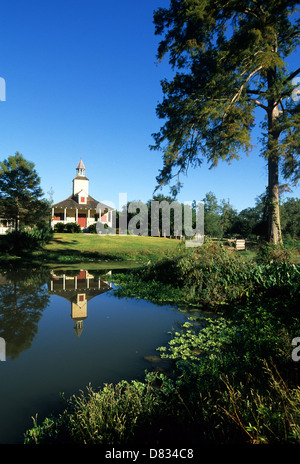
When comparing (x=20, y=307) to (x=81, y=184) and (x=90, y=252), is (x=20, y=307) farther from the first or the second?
(x=81, y=184)

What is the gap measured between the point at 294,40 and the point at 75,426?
21.9m

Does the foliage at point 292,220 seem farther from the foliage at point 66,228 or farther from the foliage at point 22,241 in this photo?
the foliage at point 22,241

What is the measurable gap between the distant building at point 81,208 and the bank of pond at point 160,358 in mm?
33721

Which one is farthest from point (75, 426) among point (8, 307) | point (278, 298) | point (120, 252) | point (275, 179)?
point (120, 252)

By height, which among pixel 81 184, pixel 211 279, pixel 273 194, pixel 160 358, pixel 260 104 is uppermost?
pixel 81 184

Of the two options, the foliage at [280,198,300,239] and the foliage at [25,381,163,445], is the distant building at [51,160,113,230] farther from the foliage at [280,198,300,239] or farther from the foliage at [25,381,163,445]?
the foliage at [25,381,163,445]

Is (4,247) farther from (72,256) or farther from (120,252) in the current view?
(120,252)

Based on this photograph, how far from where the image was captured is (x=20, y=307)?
25.2ft

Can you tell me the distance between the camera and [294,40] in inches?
663

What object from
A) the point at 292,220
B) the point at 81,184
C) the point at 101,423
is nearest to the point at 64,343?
the point at 101,423

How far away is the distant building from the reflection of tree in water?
3048cm

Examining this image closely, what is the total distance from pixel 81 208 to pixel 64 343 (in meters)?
39.6

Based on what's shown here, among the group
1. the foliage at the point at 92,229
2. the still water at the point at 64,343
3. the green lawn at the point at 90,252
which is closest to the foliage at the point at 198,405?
the still water at the point at 64,343

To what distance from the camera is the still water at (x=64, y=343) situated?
3502 millimetres
